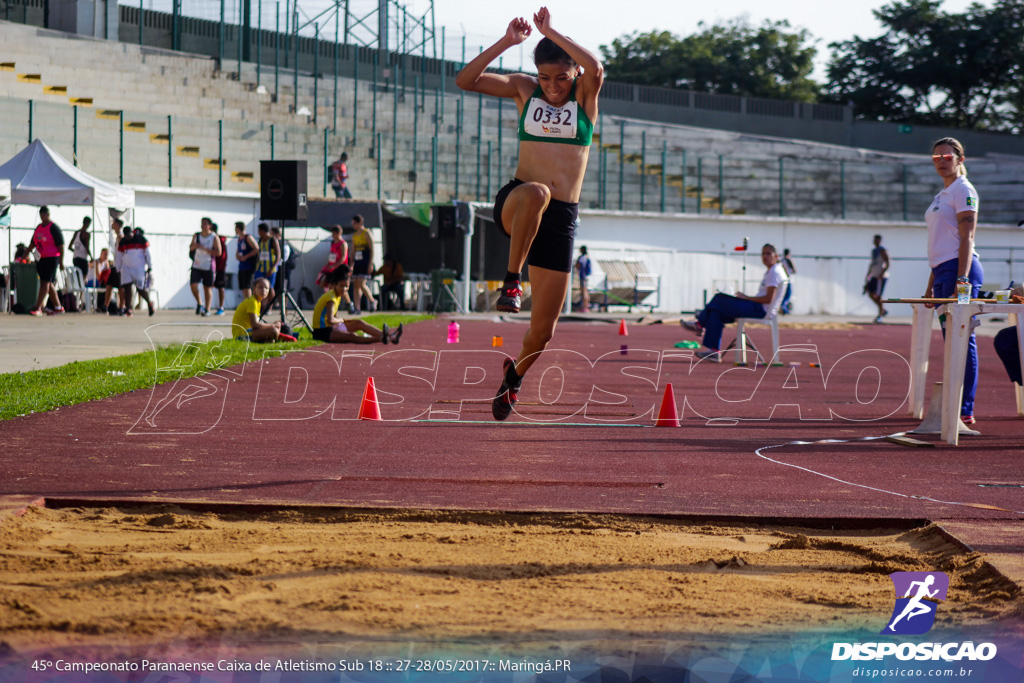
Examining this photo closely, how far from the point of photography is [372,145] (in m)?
32.6

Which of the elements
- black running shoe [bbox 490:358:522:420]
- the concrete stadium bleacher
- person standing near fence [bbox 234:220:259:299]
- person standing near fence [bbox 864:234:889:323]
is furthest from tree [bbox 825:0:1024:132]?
black running shoe [bbox 490:358:522:420]

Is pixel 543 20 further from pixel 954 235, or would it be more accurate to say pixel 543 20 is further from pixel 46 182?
pixel 46 182

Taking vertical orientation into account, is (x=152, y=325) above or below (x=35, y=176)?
below

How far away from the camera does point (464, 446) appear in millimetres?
6492

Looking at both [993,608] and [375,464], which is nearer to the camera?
[993,608]

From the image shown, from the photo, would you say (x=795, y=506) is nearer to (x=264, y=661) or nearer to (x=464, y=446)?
(x=464, y=446)

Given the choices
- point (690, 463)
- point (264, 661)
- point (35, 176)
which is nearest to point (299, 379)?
point (690, 463)

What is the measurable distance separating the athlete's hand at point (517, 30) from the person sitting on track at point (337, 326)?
915 centimetres

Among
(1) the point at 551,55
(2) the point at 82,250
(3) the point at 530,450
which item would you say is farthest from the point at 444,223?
(1) the point at 551,55

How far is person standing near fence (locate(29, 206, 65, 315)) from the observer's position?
60.1ft

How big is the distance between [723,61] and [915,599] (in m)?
57.6

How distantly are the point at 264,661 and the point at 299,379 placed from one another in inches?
302

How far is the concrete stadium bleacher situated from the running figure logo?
24.3m

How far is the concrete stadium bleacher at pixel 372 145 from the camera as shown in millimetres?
26828
